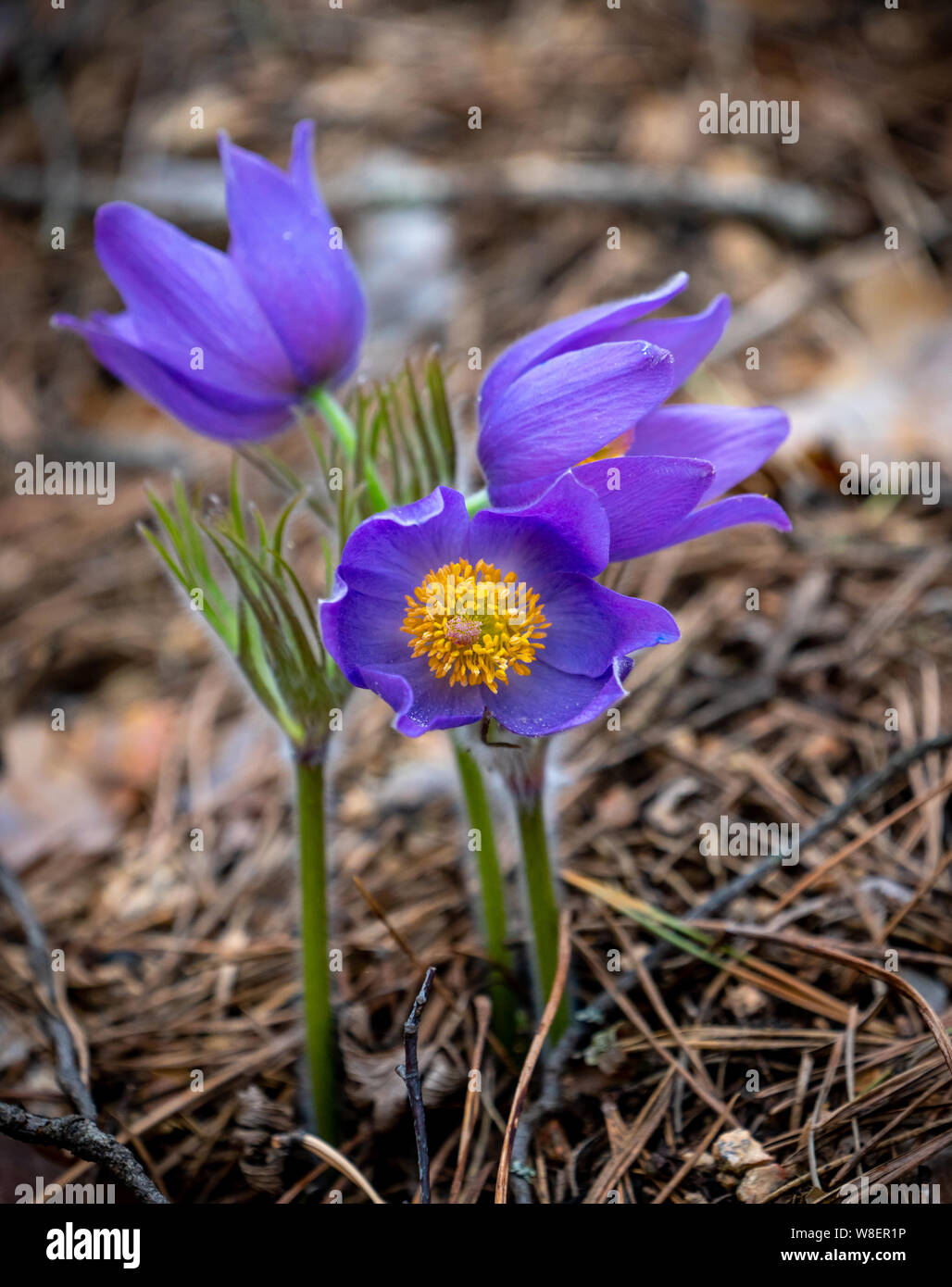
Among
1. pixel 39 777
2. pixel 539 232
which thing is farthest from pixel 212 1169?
pixel 539 232

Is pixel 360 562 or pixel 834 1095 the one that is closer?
pixel 360 562

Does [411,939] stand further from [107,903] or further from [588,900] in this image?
[107,903]

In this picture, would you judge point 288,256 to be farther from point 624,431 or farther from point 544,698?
point 544,698

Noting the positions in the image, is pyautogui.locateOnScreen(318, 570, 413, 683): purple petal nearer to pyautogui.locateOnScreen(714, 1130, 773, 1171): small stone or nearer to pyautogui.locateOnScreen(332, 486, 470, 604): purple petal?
pyautogui.locateOnScreen(332, 486, 470, 604): purple petal

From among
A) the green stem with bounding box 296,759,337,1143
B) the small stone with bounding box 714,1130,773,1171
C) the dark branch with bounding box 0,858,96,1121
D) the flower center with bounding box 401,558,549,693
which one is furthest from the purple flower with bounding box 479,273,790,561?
the dark branch with bounding box 0,858,96,1121

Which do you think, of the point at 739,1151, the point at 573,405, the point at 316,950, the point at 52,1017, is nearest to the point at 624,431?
the point at 573,405

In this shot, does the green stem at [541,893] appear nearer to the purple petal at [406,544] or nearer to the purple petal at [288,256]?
the purple petal at [406,544]
